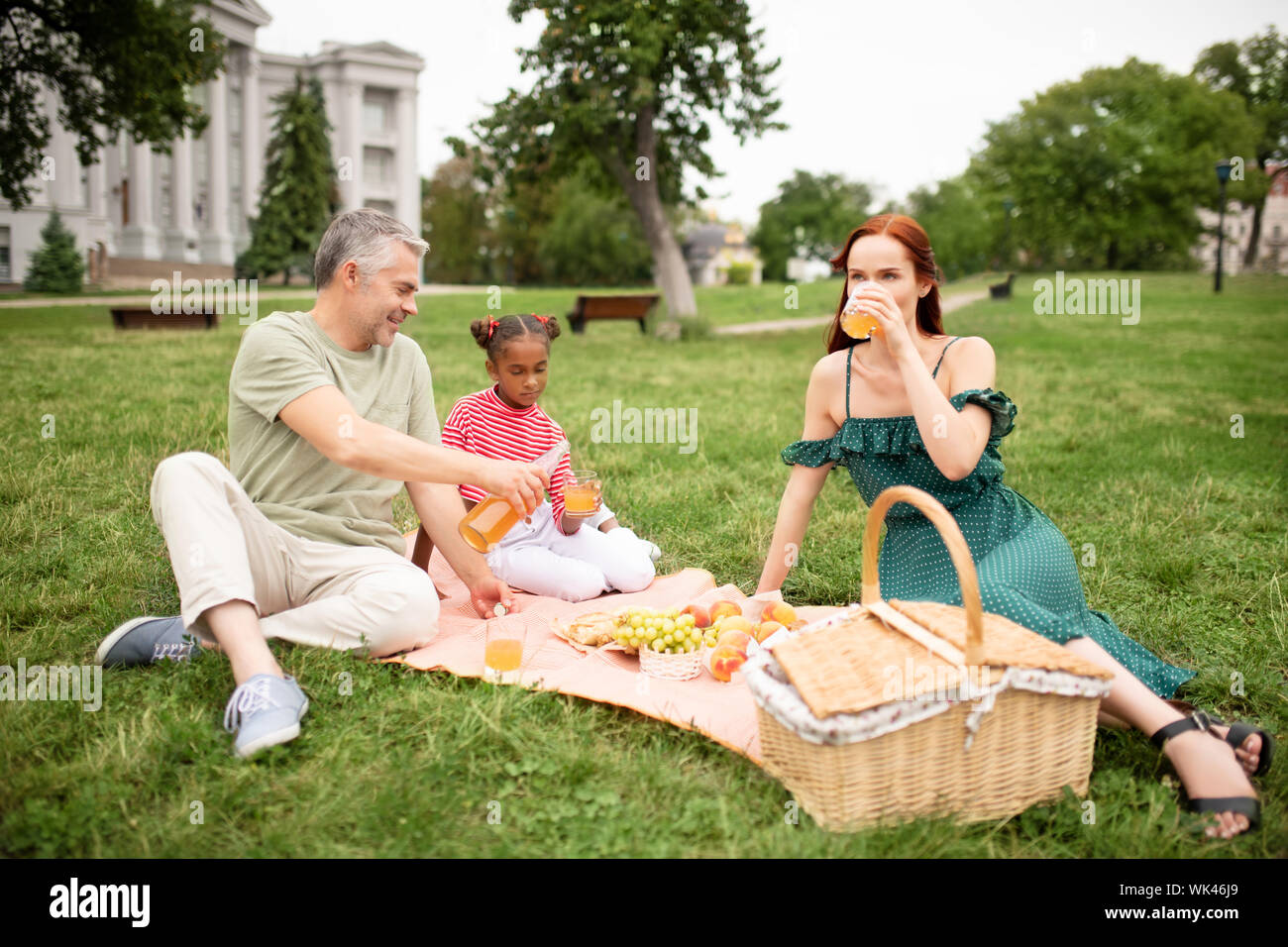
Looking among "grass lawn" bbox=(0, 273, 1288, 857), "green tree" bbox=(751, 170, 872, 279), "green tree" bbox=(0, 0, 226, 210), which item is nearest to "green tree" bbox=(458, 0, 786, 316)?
"green tree" bbox=(0, 0, 226, 210)

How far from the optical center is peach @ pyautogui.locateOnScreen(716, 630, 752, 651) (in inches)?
128

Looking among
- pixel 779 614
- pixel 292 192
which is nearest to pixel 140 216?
pixel 292 192

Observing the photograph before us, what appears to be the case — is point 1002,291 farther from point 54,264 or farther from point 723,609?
point 723,609

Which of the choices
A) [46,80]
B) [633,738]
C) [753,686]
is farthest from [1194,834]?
[46,80]

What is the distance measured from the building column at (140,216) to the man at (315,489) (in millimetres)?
35457

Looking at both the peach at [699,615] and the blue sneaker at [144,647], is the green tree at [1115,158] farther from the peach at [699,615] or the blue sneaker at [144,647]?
the blue sneaker at [144,647]

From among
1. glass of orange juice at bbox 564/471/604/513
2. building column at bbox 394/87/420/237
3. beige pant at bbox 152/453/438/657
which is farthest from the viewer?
building column at bbox 394/87/420/237

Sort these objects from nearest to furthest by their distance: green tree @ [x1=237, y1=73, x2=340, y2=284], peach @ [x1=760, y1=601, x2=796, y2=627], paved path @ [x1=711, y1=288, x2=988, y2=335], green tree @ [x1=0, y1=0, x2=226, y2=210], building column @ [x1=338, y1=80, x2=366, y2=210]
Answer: peach @ [x1=760, y1=601, x2=796, y2=627] < green tree @ [x1=0, y1=0, x2=226, y2=210] < paved path @ [x1=711, y1=288, x2=988, y2=335] < green tree @ [x1=237, y1=73, x2=340, y2=284] < building column @ [x1=338, y1=80, x2=366, y2=210]

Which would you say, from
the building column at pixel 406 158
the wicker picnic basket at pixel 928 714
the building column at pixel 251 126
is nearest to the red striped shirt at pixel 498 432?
the wicker picnic basket at pixel 928 714

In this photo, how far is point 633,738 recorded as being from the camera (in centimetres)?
283

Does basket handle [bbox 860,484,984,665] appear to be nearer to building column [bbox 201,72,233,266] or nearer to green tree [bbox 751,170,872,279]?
building column [bbox 201,72,233,266]

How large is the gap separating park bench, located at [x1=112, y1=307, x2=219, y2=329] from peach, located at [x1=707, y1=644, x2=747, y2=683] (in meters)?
13.7

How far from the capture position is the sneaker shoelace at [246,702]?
2.64m
